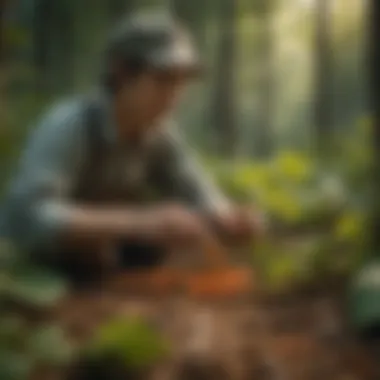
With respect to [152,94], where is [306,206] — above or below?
below

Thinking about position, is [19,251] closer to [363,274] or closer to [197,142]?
[197,142]

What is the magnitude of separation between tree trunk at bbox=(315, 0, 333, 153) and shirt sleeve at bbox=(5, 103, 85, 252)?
283 millimetres

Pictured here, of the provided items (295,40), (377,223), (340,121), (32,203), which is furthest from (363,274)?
(32,203)

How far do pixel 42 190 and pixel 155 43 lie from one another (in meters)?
0.21

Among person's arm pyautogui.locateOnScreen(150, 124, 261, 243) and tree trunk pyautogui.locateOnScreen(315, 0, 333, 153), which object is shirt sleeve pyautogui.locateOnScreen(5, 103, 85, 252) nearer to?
person's arm pyautogui.locateOnScreen(150, 124, 261, 243)

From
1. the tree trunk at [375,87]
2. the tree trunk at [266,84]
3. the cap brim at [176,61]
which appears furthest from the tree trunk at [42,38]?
the tree trunk at [375,87]

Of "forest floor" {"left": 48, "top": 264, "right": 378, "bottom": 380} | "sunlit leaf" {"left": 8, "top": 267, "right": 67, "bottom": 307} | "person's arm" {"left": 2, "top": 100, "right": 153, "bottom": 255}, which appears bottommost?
"forest floor" {"left": 48, "top": 264, "right": 378, "bottom": 380}

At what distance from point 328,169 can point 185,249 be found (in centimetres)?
19

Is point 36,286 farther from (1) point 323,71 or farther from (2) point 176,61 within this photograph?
(1) point 323,71

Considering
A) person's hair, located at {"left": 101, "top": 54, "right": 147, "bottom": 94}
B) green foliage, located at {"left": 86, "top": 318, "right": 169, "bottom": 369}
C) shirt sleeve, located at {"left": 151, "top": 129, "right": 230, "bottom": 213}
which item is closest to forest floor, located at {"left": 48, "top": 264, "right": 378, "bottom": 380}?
green foliage, located at {"left": 86, "top": 318, "right": 169, "bottom": 369}

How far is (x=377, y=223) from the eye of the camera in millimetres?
1232

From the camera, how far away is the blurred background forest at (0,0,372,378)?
1.21m

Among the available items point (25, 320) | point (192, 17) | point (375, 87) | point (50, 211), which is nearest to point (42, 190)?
point (50, 211)

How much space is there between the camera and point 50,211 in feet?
3.95
